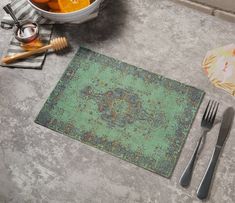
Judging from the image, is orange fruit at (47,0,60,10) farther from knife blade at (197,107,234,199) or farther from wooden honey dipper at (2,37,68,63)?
knife blade at (197,107,234,199)

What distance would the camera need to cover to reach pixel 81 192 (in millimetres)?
702

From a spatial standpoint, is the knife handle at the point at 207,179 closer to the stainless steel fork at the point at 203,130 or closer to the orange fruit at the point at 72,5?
the stainless steel fork at the point at 203,130

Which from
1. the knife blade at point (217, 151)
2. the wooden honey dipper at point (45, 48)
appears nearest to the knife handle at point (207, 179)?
the knife blade at point (217, 151)

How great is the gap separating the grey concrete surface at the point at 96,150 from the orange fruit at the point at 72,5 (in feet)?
0.22

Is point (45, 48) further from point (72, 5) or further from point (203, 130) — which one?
point (203, 130)

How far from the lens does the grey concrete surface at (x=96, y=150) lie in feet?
2.29

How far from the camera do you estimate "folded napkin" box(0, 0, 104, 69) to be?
85 cm

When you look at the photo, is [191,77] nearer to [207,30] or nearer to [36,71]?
[207,30]

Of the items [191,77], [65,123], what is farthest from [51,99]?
[191,77]

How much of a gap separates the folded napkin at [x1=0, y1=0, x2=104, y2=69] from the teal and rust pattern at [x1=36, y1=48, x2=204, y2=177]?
88mm

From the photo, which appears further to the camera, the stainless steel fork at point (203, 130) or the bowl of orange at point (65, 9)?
the bowl of orange at point (65, 9)

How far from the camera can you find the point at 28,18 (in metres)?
0.92

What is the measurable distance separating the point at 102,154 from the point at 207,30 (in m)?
0.42

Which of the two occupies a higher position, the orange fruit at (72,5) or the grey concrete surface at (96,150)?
the orange fruit at (72,5)
